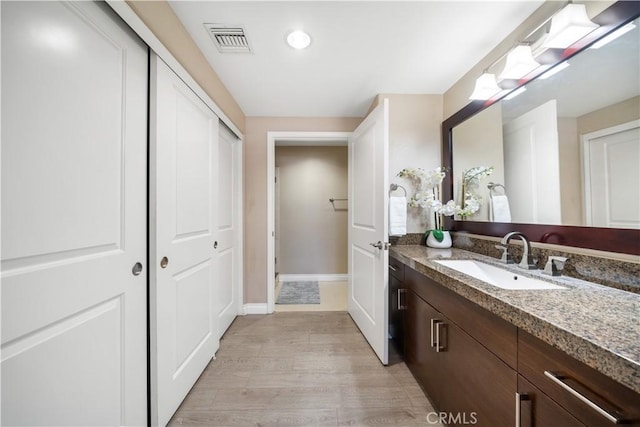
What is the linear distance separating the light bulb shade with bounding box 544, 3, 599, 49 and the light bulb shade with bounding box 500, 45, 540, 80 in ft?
0.51

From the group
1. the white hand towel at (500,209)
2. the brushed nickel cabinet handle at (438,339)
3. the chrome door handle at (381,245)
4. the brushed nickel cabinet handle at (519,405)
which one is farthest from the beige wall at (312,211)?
the brushed nickel cabinet handle at (519,405)

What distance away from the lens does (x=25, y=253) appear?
63cm

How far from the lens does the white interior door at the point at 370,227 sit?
1633 millimetres

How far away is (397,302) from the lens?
1750 millimetres

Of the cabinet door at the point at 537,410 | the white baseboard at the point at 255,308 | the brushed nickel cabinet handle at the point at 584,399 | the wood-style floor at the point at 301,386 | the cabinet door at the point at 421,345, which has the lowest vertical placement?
the wood-style floor at the point at 301,386

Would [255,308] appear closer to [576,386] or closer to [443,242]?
[443,242]

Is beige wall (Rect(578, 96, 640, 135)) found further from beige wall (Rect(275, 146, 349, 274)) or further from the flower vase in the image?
beige wall (Rect(275, 146, 349, 274))

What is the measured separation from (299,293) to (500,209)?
249 centimetres

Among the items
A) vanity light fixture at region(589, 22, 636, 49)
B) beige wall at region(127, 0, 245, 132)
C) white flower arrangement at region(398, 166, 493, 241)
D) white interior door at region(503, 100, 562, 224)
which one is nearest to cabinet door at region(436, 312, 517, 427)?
white interior door at region(503, 100, 562, 224)

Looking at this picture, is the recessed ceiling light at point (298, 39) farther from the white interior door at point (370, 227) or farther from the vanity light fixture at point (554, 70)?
the vanity light fixture at point (554, 70)

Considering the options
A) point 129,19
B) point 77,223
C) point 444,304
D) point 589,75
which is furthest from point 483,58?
point 77,223

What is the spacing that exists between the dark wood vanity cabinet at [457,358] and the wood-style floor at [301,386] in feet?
0.71

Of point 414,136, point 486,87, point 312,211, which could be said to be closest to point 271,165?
point 312,211

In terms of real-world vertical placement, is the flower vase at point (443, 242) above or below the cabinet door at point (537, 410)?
above
